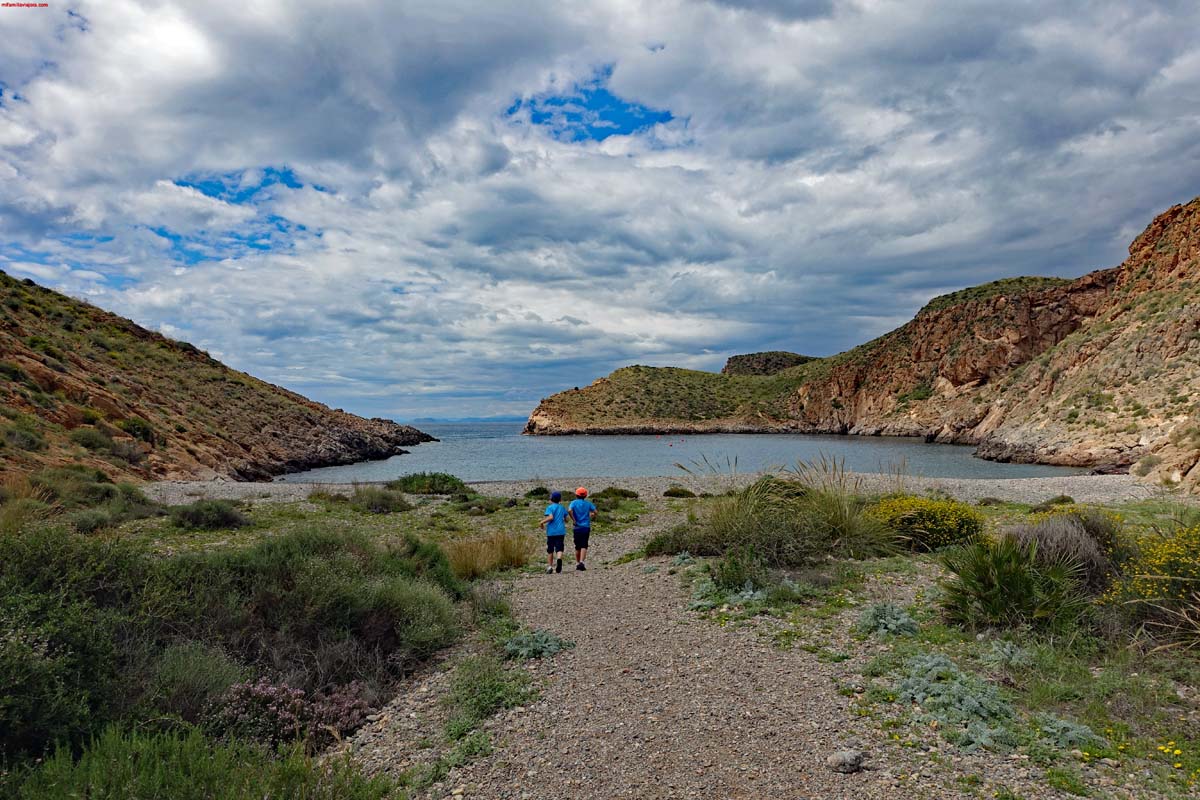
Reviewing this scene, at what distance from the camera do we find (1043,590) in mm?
6086

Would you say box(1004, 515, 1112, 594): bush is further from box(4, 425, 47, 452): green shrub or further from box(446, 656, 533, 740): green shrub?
box(4, 425, 47, 452): green shrub

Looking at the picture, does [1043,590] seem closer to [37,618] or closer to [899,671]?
[899,671]

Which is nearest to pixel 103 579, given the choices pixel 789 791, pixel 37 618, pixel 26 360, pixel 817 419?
pixel 37 618

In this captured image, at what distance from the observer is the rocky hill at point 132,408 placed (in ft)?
71.3

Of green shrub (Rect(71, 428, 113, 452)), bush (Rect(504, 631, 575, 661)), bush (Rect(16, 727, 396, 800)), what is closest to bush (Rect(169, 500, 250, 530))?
bush (Rect(504, 631, 575, 661))

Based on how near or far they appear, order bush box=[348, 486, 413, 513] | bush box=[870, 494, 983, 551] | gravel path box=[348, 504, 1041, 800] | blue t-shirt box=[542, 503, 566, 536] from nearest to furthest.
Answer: gravel path box=[348, 504, 1041, 800]
bush box=[870, 494, 983, 551]
blue t-shirt box=[542, 503, 566, 536]
bush box=[348, 486, 413, 513]

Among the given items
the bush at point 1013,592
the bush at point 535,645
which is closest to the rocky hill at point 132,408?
the bush at point 535,645

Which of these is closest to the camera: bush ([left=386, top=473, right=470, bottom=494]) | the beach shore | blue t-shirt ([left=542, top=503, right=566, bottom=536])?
blue t-shirt ([left=542, top=503, right=566, bottom=536])

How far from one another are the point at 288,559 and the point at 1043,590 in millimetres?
7694

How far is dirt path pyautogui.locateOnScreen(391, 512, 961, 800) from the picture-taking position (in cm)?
379

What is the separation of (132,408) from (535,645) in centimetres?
3002

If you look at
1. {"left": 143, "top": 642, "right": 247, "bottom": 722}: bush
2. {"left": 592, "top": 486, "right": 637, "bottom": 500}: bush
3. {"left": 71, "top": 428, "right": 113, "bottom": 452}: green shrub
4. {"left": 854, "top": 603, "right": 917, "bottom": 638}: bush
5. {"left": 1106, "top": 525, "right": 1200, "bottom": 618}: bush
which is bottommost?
{"left": 592, "top": 486, "right": 637, "bottom": 500}: bush

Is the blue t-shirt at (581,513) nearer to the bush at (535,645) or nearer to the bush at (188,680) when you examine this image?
the bush at (535,645)

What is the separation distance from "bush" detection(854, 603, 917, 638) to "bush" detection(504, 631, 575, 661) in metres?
2.99
